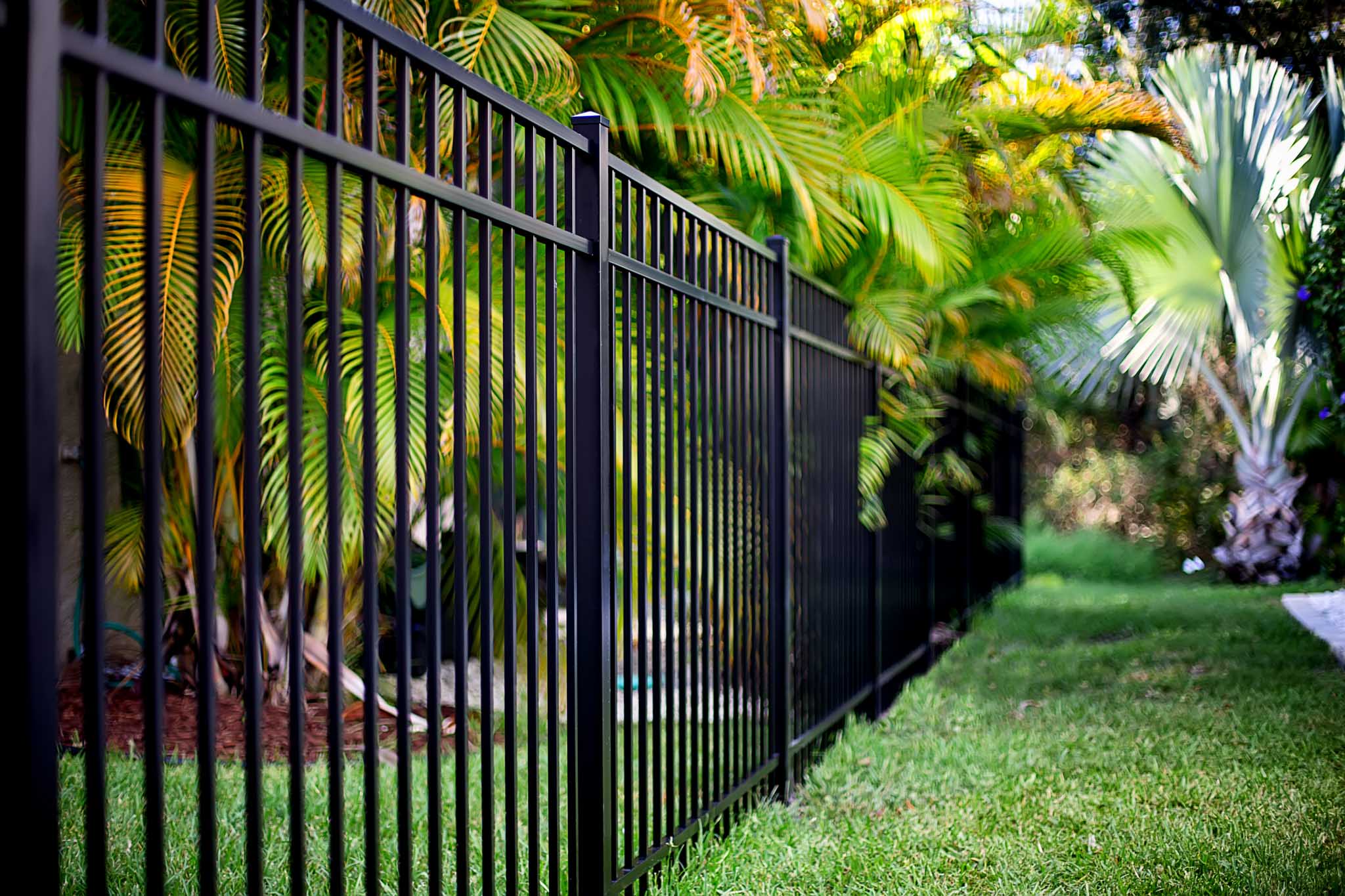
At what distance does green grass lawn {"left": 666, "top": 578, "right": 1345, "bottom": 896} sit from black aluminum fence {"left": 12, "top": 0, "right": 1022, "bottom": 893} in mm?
262

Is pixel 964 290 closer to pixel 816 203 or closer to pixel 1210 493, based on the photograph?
pixel 816 203

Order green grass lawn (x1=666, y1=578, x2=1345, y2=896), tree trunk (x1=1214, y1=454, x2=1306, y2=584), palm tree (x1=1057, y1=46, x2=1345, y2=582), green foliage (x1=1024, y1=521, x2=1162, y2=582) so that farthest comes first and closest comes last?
1. green foliage (x1=1024, y1=521, x2=1162, y2=582)
2. tree trunk (x1=1214, y1=454, x2=1306, y2=584)
3. palm tree (x1=1057, y1=46, x2=1345, y2=582)
4. green grass lawn (x1=666, y1=578, x2=1345, y2=896)

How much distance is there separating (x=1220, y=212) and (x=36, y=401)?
757cm

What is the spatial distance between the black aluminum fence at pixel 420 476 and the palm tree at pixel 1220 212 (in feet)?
7.04

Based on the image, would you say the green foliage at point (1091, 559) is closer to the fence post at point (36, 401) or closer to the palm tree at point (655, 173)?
the palm tree at point (655, 173)

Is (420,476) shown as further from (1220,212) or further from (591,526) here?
(1220,212)

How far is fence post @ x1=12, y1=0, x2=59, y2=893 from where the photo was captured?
1241 millimetres


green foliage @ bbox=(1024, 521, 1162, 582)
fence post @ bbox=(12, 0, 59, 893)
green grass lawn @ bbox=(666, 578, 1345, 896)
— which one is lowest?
green foliage @ bbox=(1024, 521, 1162, 582)

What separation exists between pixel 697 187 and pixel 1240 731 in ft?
12.6

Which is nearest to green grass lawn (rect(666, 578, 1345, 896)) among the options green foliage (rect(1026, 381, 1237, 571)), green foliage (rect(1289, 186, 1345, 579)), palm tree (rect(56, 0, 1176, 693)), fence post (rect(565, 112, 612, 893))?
fence post (rect(565, 112, 612, 893))

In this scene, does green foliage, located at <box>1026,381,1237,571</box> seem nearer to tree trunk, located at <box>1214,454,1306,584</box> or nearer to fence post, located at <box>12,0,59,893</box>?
tree trunk, located at <box>1214,454,1306,584</box>

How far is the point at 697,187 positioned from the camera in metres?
5.98

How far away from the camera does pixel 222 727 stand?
5.30m

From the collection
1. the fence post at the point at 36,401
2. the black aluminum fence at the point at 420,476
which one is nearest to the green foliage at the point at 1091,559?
the black aluminum fence at the point at 420,476
